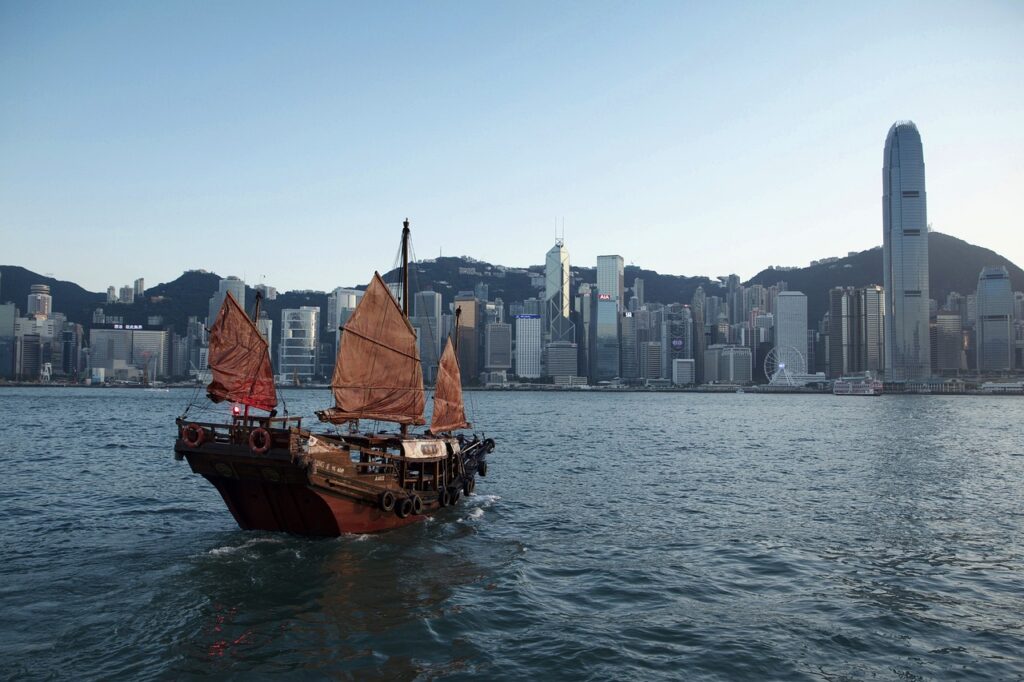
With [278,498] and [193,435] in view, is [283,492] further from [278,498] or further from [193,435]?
[193,435]

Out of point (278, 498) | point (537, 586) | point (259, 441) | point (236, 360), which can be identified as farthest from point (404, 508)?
point (236, 360)

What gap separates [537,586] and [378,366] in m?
12.5

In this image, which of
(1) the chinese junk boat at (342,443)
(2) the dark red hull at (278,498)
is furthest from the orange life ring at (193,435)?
(2) the dark red hull at (278,498)

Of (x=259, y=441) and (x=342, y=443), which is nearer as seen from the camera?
(x=259, y=441)

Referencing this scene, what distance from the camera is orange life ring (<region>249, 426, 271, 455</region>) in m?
21.7

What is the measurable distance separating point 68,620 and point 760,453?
5363cm

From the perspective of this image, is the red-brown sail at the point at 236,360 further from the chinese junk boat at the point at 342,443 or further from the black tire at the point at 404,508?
the black tire at the point at 404,508

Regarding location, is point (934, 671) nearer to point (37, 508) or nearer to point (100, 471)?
point (37, 508)

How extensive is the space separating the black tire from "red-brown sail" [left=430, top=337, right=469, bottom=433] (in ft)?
17.6

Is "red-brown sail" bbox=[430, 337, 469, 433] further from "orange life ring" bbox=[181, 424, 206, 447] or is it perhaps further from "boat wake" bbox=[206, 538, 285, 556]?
"orange life ring" bbox=[181, 424, 206, 447]

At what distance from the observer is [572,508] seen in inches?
1270

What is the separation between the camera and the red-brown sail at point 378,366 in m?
28.1

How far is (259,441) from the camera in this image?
21844mm

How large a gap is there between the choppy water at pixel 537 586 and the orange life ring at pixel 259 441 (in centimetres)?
357
